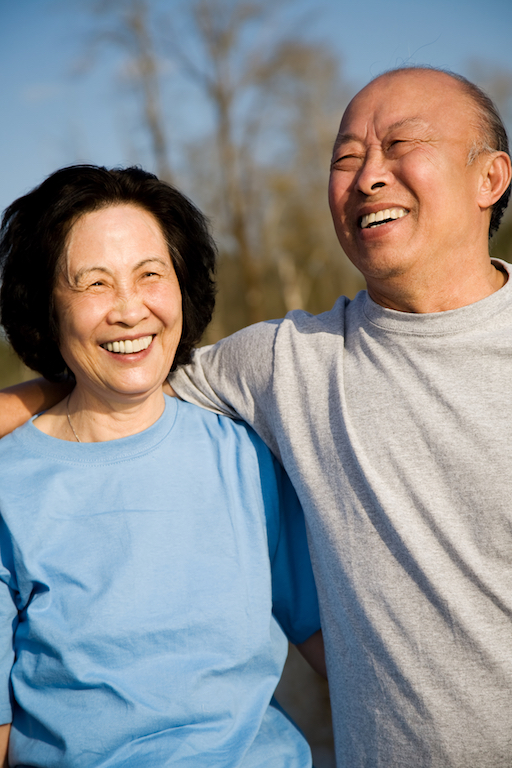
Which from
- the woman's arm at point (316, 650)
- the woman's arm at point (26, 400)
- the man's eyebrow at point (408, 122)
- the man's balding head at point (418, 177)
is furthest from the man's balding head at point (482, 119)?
the woman's arm at point (316, 650)

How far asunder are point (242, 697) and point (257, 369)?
3.33 ft

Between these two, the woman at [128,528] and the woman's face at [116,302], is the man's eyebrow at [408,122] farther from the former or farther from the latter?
the woman's face at [116,302]

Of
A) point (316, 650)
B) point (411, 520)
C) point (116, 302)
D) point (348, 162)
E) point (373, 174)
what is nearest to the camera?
point (411, 520)

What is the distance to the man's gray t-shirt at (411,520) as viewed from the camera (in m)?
1.63

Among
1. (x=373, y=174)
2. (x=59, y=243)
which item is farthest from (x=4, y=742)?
(x=373, y=174)

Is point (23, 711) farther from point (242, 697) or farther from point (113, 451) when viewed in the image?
point (113, 451)

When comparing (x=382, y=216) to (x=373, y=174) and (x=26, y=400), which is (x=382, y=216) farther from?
(x=26, y=400)

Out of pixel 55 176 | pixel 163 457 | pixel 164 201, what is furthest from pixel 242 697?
pixel 55 176

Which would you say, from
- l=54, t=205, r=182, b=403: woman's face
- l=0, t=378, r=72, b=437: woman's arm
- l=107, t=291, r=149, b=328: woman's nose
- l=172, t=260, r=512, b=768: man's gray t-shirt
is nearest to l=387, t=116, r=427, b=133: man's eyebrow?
l=172, t=260, r=512, b=768: man's gray t-shirt

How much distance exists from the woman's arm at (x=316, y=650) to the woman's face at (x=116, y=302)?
106 centimetres

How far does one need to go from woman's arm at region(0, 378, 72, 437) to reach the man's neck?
119 cm

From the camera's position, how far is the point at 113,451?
1.90m

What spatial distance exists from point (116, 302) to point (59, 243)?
0.25m

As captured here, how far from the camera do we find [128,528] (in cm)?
180
